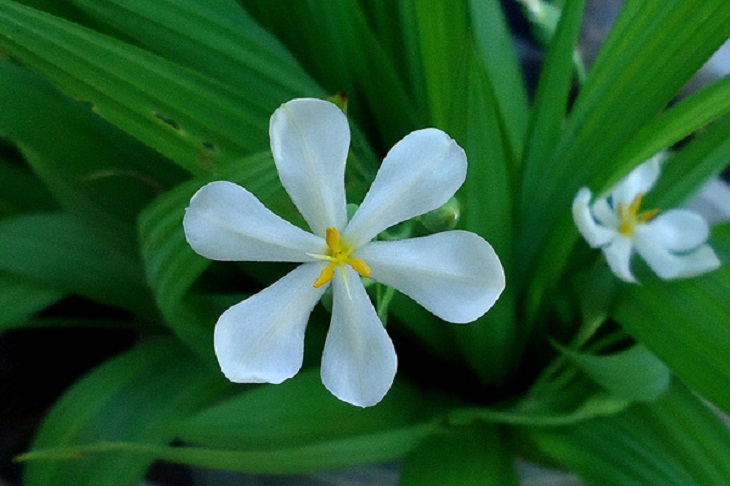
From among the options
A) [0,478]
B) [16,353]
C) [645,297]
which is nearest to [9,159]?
[16,353]

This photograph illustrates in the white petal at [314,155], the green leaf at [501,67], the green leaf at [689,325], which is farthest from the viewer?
the green leaf at [501,67]

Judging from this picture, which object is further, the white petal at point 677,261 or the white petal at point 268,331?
the white petal at point 677,261

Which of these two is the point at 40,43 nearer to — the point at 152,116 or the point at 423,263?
the point at 152,116

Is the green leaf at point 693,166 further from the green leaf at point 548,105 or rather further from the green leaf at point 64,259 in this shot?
the green leaf at point 64,259

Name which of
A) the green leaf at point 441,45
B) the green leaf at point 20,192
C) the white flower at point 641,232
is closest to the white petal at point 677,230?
the white flower at point 641,232

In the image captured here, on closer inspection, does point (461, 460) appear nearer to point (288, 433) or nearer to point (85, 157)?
point (288, 433)

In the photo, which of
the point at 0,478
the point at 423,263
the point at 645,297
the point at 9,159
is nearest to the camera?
the point at 423,263
